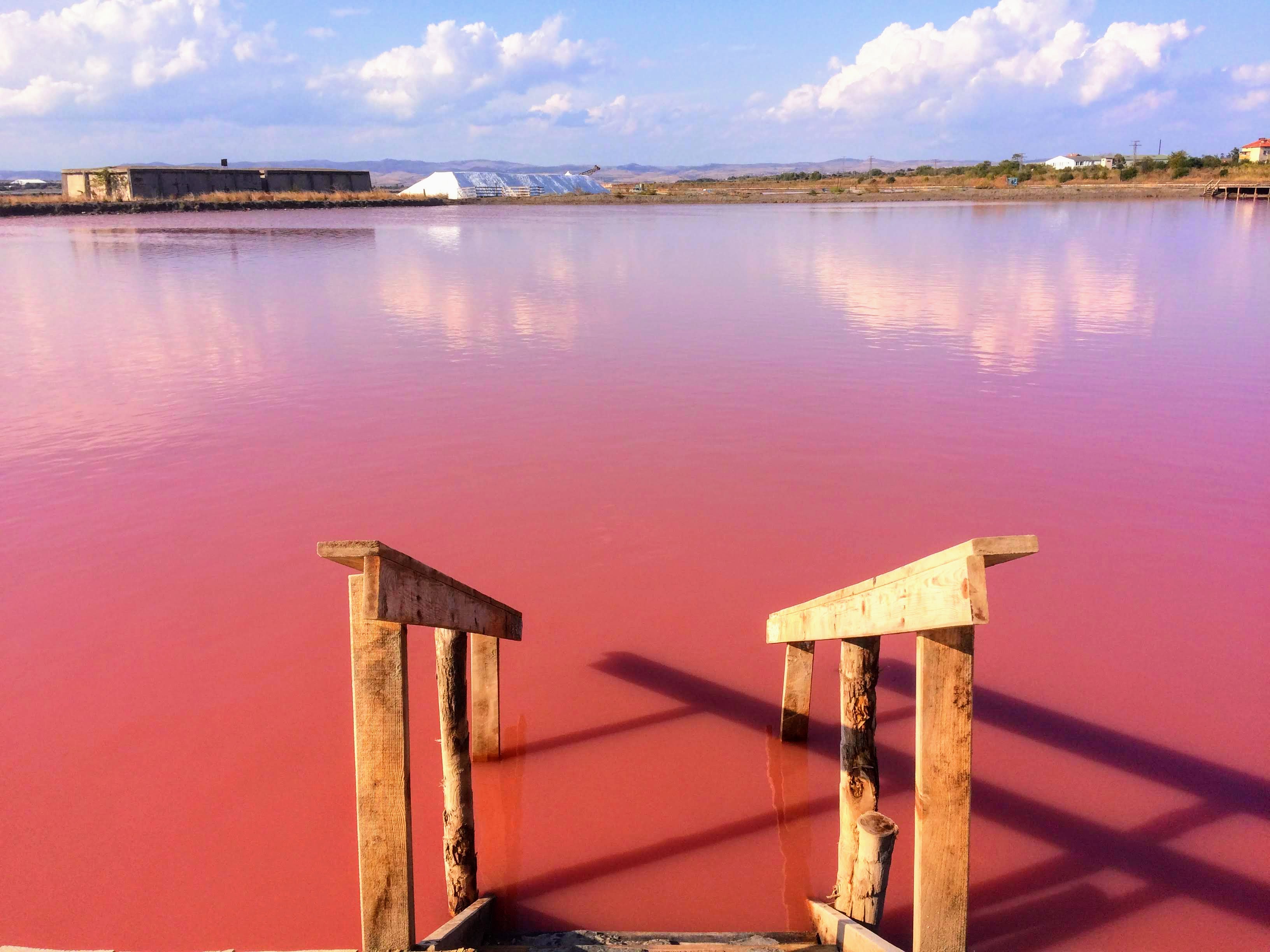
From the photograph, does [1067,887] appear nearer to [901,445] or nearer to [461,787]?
[461,787]

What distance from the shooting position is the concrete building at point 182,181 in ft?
211

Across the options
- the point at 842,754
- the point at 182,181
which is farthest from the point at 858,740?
the point at 182,181

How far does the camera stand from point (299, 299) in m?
18.6

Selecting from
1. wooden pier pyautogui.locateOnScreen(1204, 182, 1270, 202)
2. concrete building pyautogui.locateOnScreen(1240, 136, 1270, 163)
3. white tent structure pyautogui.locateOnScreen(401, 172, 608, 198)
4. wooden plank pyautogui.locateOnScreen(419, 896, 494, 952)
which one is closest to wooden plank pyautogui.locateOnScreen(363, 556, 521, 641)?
wooden plank pyautogui.locateOnScreen(419, 896, 494, 952)

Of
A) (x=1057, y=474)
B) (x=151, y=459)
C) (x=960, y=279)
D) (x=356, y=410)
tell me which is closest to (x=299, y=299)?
(x=356, y=410)

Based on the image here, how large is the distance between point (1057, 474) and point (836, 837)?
5060 millimetres

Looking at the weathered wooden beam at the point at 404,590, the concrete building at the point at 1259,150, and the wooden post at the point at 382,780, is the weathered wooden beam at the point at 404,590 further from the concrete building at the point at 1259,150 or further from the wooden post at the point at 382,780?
the concrete building at the point at 1259,150

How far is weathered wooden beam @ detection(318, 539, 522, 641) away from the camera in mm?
2260

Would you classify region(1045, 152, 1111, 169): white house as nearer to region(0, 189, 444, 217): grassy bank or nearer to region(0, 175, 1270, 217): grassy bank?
region(0, 175, 1270, 217): grassy bank

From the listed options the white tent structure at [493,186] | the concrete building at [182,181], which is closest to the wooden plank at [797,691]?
the concrete building at [182,181]

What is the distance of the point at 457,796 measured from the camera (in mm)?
3281

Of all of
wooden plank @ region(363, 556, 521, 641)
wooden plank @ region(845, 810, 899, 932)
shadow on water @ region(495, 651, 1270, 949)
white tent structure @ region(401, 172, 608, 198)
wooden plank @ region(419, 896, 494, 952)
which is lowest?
shadow on water @ region(495, 651, 1270, 949)

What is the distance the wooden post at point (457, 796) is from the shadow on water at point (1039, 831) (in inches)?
15.7

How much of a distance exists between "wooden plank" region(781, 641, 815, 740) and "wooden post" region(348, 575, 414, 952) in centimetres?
208
